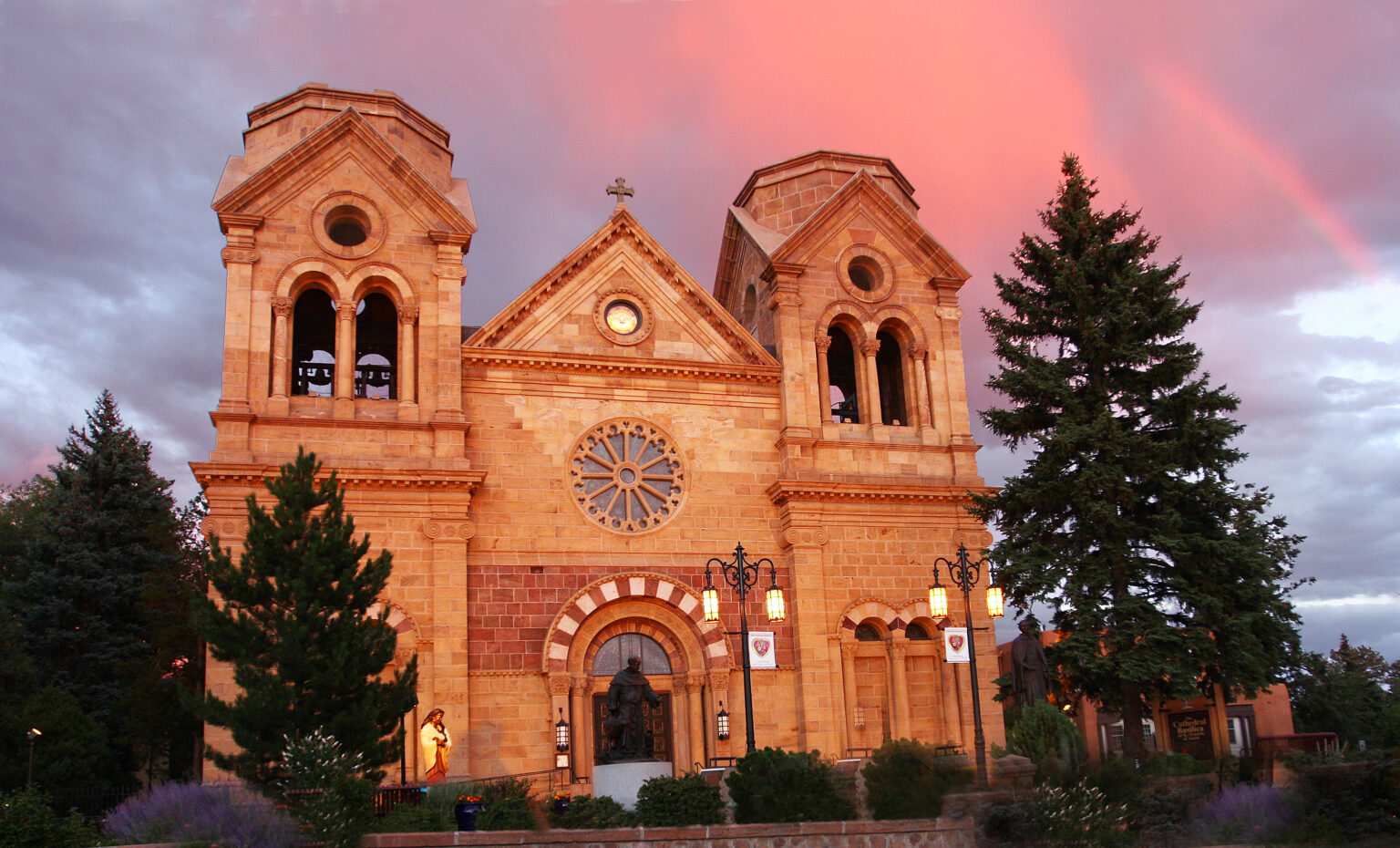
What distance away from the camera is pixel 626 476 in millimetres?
29000

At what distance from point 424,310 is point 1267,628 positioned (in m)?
19.7

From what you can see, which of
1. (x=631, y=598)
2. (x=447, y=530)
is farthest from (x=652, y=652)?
(x=447, y=530)

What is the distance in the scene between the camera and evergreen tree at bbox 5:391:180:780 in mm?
34844

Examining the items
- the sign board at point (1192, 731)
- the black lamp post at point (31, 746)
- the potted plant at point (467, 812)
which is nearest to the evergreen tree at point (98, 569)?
the black lamp post at point (31, 746)

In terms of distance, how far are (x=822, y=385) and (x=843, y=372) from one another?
4.63 meters

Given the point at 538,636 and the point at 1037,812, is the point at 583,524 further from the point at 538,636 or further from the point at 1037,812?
the point at 1037,812

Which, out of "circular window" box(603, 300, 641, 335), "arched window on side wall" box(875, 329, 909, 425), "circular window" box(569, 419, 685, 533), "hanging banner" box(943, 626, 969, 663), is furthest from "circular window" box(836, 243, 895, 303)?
"hanging banner" box(943, 626, 969, 663)

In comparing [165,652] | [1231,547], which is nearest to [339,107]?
[165,652]

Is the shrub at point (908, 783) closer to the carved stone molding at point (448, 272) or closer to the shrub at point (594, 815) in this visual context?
the shrub at point (594, 815)

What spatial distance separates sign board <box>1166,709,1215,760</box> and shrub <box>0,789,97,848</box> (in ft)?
135

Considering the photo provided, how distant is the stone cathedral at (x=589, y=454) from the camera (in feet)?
86.7

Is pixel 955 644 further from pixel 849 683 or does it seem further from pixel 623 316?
pixel 623 316

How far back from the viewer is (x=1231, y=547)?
75.7 feet

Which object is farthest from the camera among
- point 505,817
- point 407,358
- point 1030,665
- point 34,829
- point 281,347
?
point 407,358
